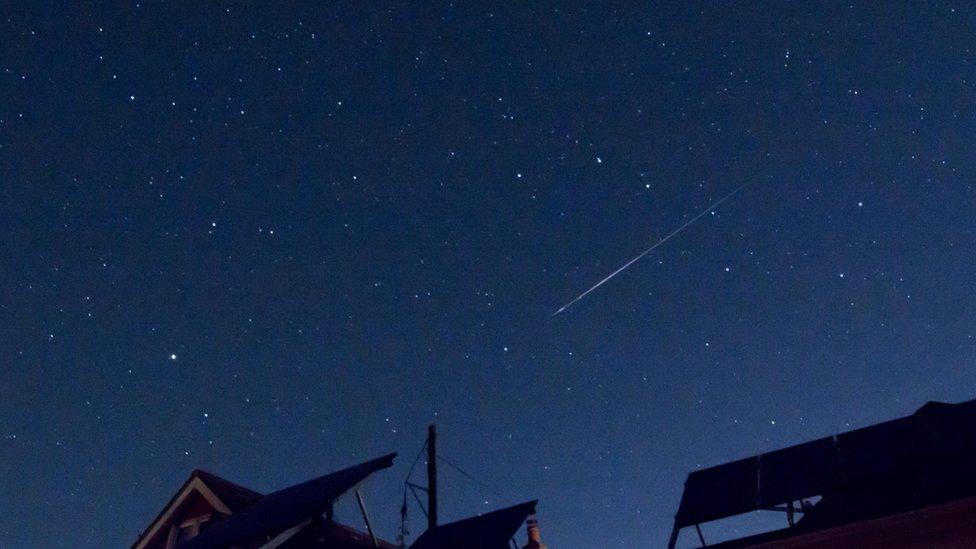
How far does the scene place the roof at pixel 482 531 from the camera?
1424 centimetres

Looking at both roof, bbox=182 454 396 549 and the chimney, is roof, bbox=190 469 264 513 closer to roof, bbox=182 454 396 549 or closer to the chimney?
roof, bbox=182 454 396 549

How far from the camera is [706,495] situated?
52.1 feet

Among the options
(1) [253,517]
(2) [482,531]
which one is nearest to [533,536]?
(2) [482,531]

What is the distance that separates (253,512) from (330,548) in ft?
8.99

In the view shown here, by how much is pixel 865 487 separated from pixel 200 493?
16.3 meters

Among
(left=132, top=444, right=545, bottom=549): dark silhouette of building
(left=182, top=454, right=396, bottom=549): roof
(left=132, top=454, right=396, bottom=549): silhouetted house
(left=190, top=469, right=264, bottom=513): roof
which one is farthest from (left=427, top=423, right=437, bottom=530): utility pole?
(left=190, top=469, right=264, bottom=513): roof

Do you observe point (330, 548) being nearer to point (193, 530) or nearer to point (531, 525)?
point (531, 525)

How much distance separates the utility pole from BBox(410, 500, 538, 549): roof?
527 cm

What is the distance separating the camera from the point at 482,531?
1477 cm

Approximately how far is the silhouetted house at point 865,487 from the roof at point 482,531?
2893mm

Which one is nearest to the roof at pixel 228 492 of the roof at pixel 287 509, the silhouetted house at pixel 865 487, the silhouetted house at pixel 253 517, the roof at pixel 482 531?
the silhouetted house at pixel 253 517

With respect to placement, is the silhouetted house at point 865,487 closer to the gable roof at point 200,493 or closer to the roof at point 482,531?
the roof at point 482,531

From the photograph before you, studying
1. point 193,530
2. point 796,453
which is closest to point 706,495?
point 796,453

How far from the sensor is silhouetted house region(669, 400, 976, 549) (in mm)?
12359
